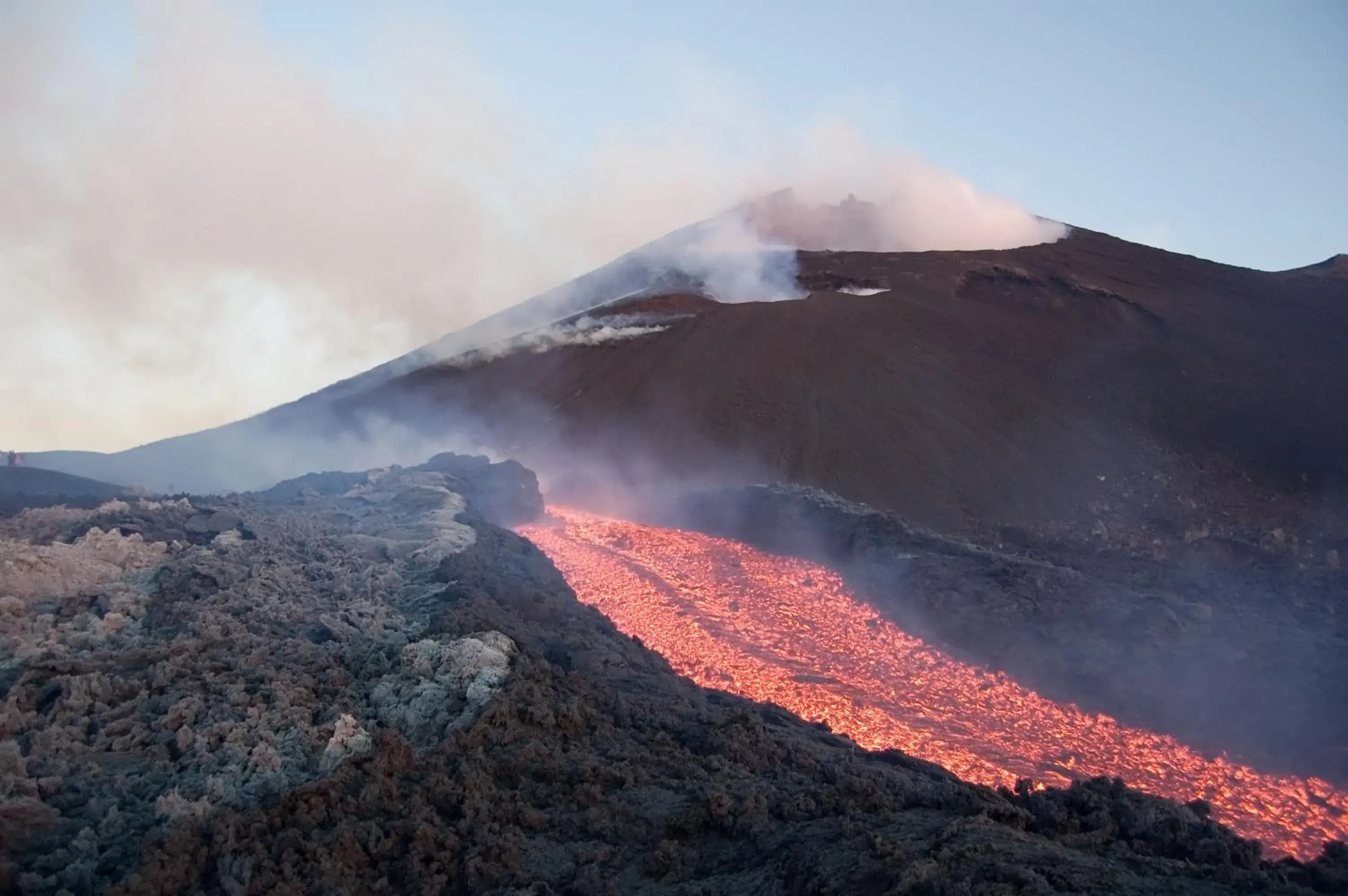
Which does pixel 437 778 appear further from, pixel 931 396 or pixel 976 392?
pixel 976 392

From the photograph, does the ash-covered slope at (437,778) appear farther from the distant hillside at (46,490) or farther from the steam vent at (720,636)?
the distant hillside at (46,490)

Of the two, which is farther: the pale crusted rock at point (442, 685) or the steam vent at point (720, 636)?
the pale crusted rock at point (442, 685)

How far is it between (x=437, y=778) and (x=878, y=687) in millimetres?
6312

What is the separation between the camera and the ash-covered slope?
5.03 meters

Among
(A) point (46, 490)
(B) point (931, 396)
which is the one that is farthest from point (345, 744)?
(B) point (931, 396)

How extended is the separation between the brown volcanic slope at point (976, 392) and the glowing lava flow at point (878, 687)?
24.3 feet

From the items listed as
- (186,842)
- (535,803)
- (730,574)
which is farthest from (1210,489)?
(186,842)

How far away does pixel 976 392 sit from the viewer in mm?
27312

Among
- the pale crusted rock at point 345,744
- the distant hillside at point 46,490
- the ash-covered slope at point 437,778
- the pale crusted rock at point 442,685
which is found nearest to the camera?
the ash-covered slope at point 437,778

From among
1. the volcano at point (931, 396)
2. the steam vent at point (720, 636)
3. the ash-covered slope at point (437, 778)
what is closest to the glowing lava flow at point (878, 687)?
the steam vent at point (720, 636)

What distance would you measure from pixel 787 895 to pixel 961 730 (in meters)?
5.83

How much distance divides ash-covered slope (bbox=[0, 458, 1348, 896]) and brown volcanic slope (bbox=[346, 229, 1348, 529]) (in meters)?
14.5

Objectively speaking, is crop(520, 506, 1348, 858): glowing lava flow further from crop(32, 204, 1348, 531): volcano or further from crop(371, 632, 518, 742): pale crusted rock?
crop(32, 204, 1348, 531): volcano

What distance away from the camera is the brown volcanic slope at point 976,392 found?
922 inches
